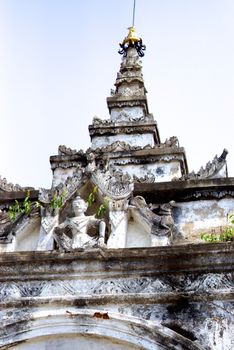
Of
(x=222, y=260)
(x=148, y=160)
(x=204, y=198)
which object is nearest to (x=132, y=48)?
(x=148, y=160)

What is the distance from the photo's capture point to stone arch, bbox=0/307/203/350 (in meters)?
8.23

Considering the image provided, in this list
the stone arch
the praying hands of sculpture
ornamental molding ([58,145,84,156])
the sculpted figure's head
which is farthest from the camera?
ornamental molding ([58,145,84,156])

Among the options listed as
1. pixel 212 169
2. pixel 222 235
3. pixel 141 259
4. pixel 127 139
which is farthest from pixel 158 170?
pixel 141 259

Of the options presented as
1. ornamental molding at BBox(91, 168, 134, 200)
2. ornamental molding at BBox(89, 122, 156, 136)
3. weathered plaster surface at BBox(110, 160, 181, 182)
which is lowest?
ornamental molding at BBox(91, 168, 134, 200)

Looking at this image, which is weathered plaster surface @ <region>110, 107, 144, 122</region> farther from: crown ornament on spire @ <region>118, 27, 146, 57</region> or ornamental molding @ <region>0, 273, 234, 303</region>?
ornamental molding @ <region>0, 273, 234, 303</region>

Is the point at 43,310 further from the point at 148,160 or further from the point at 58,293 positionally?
the point at 148,160

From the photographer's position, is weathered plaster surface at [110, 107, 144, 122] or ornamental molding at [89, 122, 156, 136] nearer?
ornamental molding at [89, 122, 156, 136]

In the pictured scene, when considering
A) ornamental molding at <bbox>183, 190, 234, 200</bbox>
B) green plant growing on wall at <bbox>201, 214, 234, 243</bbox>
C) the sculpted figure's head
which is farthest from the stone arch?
ornamental molding at <bbox>183, 190, 234, 200</bbox>

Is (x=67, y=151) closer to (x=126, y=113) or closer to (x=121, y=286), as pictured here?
(x=126, y=113)

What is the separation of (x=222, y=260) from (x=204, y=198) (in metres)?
2.17

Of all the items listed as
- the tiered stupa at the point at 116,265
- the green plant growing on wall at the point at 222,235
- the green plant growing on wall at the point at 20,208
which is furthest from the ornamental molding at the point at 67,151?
the green plant growing on wall at the point at 222,235

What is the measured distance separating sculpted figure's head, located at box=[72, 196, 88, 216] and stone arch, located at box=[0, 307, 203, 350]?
172 cm

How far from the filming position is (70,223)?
9688 mm

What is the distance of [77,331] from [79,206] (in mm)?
2069
